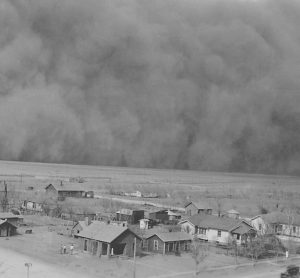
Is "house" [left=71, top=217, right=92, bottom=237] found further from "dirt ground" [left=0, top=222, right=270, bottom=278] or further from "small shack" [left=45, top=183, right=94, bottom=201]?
"small shack" [left=45, top=183, right=94, bottom=201]

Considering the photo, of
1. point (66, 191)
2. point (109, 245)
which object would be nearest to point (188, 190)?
point (66, 191)

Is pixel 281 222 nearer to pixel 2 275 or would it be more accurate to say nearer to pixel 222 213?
pixel 222 213

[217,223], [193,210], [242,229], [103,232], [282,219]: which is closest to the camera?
[103,232]

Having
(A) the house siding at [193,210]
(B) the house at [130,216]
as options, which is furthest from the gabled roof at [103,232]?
(A) the house siding at [193,210]

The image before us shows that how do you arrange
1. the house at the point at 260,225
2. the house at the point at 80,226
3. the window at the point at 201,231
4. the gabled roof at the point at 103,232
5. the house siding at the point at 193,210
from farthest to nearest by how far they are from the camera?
the house siding at the point at 193,210 → the house at the point at 260,225 → the window at the point at 201,231 → the house at the point at 80,226 → the gabled roof at the point at 103,232

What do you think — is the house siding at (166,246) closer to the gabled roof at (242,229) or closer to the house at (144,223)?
the gabled roof at (242,229)

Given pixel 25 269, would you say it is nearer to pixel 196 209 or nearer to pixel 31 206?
pixel 31 206
